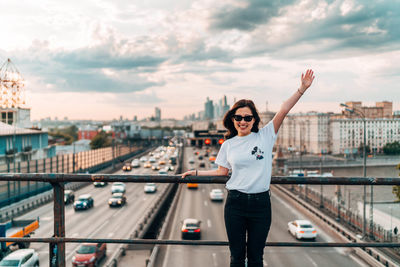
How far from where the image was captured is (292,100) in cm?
238

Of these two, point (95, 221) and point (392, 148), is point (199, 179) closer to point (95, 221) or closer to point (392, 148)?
point (95, 221)

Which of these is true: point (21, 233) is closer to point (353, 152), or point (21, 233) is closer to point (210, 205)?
point (210, 205)

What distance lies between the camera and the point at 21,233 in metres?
17.6

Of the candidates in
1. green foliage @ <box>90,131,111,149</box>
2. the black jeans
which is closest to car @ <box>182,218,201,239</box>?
the black jeans

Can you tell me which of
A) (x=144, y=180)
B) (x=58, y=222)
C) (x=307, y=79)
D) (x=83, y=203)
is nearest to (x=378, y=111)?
(x=83, y=203)

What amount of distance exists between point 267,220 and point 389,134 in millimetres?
30596

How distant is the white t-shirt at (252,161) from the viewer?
209 centimetres

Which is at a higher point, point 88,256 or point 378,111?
point 378,111

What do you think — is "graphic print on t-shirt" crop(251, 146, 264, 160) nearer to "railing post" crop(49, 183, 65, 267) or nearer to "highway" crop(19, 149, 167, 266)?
"railing post" crop(49, 183, 65, 267)

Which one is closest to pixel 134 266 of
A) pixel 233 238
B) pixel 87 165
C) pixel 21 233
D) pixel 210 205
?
pixel 21 233

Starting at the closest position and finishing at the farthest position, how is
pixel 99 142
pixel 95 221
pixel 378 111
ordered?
pixel 95 221 → pixel 378 111 → pixel 99 142

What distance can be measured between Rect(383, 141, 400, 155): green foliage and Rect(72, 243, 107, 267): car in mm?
24699

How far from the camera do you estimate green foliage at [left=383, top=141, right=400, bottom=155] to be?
27531mm

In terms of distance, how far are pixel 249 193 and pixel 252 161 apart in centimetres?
21
